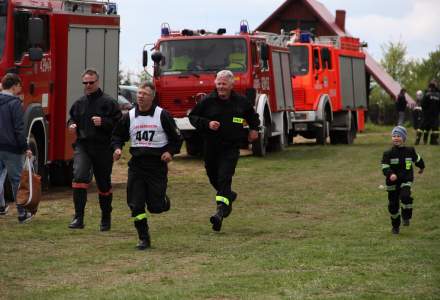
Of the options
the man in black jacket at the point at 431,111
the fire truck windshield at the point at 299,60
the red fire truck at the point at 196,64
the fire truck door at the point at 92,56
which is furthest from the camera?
the man in black jacket at the point at 431,111

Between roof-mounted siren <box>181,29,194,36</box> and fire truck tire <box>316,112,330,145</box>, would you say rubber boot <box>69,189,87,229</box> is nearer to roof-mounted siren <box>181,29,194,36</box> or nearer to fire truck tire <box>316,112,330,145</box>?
roof-mounted siren <box>181,29,194,36</box>

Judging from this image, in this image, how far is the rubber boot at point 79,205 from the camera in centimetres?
1362

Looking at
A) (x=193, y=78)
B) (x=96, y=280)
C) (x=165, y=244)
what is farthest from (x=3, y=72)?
(x=193, y=78)

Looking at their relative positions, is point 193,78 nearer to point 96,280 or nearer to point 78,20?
point 78,20

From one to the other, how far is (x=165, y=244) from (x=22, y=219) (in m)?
2.67

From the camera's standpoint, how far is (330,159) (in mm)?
27406

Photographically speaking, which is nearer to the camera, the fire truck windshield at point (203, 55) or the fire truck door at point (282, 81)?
the fire truck windshield at point (203, 55)

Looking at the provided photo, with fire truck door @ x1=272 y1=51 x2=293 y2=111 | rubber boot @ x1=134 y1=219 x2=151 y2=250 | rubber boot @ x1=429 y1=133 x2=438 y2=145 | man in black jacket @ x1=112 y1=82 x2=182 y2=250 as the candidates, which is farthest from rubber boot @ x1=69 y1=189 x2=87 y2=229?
rubber boot @ x1=429 y1=133 x2=438 y2=145

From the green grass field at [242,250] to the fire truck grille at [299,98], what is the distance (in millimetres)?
13079

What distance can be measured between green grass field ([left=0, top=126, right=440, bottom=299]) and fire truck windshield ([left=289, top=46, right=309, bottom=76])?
13.5 m

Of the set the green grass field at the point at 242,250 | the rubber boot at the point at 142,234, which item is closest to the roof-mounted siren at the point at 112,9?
the green grass field at the point at 242,250

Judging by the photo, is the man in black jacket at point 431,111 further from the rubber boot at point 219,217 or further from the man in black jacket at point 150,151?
the man in black jacket at point 150,151

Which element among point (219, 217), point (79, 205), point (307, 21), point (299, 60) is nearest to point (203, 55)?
point (299, 60)

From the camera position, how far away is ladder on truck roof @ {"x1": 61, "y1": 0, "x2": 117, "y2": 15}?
61.5 feet
